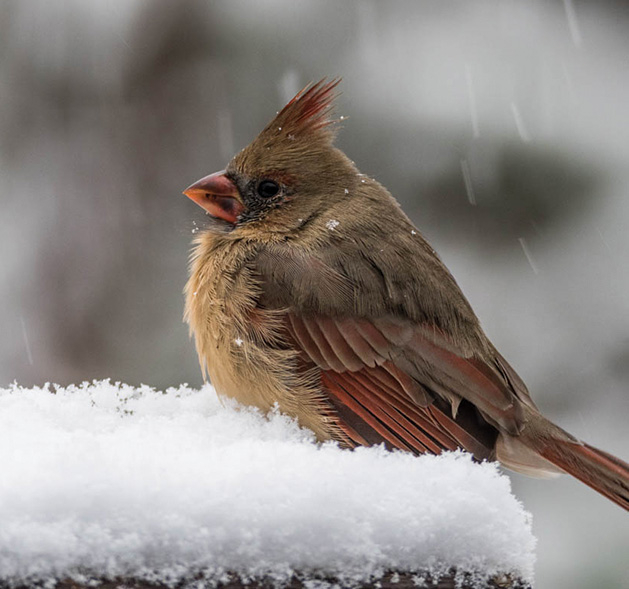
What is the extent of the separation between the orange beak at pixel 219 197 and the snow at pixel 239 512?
1348mm

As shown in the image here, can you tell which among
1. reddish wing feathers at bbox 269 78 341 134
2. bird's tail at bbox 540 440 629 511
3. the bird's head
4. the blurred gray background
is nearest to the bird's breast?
the bird's head

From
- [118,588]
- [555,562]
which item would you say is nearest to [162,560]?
[118,588]

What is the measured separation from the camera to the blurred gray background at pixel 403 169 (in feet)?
12.4

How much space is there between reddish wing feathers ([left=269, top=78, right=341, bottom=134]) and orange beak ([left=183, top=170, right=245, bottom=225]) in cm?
25

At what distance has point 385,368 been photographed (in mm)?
2217

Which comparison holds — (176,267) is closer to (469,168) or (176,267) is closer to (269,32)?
(269,32)

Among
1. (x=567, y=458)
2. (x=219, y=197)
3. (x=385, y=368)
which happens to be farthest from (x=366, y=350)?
(x=219, y=197)

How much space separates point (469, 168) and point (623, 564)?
183cm

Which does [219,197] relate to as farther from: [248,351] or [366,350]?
[366,350]

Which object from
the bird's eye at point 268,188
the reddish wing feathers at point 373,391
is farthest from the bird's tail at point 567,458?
the bird's eye at point 268,188

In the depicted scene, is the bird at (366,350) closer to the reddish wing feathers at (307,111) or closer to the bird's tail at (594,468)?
the bird's tail at (594,468)

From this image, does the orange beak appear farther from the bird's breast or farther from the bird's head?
the bird's breast

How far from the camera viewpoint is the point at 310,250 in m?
2.37

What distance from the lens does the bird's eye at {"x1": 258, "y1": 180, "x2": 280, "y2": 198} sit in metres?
2.67
